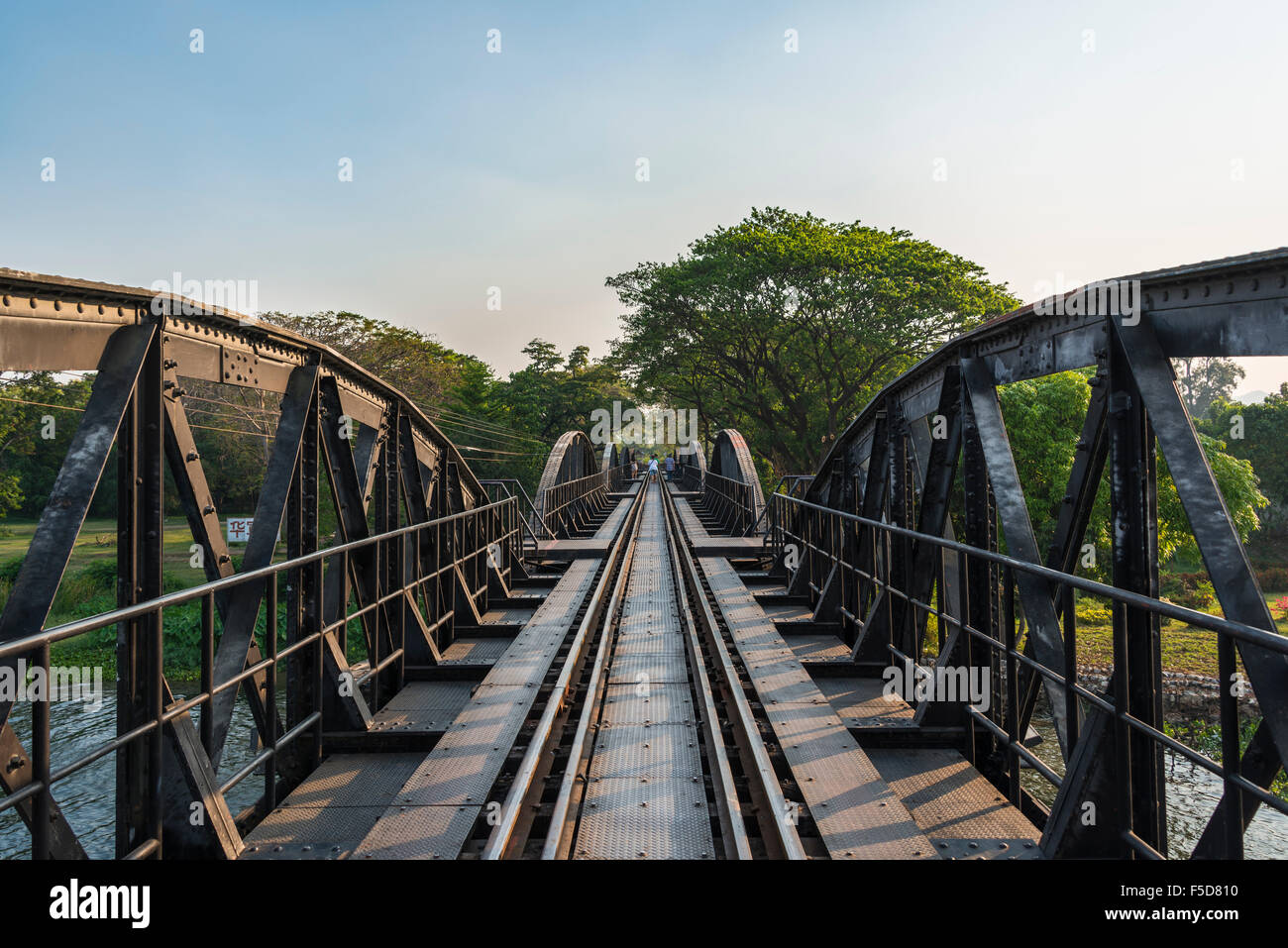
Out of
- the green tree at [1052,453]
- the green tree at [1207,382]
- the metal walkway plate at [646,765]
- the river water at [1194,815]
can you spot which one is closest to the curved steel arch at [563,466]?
the metal walkway plate at [646,765]

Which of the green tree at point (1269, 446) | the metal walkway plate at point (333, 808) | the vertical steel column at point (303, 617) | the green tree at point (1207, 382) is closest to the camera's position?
the metal walkway plate at point (333, 808)

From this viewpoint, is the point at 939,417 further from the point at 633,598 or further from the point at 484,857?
the point at 633,598

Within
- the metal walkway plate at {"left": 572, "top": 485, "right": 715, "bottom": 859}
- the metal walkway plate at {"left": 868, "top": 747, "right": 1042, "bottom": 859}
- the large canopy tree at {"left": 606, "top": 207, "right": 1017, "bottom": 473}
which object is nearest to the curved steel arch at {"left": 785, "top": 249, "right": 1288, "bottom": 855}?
the metal walkway plate at {"left": 868, "top": 747, "right": 1042, "bottom": 859}

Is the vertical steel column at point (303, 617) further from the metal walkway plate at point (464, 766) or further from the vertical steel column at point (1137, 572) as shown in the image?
the vertical steel column at point (1137, 572)

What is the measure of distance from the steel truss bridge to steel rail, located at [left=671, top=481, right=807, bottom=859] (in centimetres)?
3

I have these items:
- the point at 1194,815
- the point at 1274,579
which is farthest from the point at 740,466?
the point at 1274,579

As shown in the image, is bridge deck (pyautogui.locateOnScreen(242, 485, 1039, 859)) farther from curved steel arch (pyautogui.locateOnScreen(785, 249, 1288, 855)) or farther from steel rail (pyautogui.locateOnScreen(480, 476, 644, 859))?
curved steel arch (pyautogui.locateOnScreen(785, 249, 1288, 855))

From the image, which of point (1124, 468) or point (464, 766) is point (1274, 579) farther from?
point (464, 766)

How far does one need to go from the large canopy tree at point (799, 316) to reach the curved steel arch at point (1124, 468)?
2746 centimetres

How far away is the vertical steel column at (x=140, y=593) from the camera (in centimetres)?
305

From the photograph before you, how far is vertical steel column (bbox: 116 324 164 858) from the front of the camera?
3.05 meters

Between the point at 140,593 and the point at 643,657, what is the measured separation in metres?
4.13
